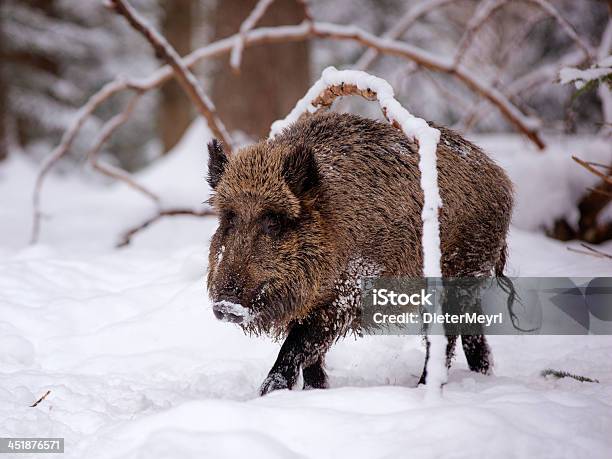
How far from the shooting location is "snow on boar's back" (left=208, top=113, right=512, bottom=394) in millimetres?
2701

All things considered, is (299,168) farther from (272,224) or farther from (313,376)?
(313,376)

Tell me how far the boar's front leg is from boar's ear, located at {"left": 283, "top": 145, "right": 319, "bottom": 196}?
2.11 feet

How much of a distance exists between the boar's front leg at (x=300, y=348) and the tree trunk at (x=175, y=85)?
11910 mm

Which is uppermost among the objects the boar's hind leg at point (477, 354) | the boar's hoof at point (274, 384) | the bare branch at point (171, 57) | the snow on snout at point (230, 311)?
the bare branch at point (171, 57)

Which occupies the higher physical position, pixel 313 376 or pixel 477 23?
pixel 477 23

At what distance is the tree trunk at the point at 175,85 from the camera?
14.1 meters

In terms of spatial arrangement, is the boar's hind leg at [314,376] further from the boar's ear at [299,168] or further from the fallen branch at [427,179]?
the boar's ear at [299,168]

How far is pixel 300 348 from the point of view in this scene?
9.42ft

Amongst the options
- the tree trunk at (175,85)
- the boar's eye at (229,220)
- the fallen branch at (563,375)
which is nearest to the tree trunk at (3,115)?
the tree trunk at (175,85)

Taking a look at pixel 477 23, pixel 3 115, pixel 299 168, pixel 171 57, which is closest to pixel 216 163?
pixel 299 168

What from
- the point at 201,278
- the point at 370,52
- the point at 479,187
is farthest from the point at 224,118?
the point at 479,187

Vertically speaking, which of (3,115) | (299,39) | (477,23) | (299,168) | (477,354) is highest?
(3,115)

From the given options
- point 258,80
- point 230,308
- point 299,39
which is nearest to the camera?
point 230,308

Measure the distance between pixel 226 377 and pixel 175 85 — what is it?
1230cm
